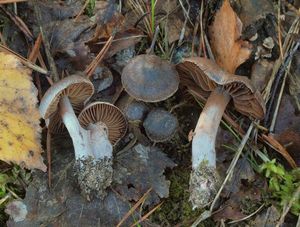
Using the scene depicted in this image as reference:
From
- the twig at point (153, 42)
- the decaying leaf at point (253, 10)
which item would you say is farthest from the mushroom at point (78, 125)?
the decaying leaf at point (253, 10)

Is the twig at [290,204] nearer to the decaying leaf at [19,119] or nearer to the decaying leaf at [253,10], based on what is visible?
the decaying leaf at [253,10]

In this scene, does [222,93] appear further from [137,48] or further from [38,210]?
[38,210]

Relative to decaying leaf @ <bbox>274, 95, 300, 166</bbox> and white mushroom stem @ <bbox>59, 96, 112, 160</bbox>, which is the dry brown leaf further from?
white mushroom stem @ <bbox>59, 96, 112, 160</bbox>

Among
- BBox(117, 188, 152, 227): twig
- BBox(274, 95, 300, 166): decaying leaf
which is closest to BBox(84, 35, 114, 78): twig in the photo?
BBox(117, 188, 152, 227): twig

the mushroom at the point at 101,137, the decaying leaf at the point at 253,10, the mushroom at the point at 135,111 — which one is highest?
the decaying leaf at the point at 253,10

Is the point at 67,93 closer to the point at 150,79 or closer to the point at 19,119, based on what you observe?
the point at 19,119

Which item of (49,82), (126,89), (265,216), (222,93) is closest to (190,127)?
(222,93)
